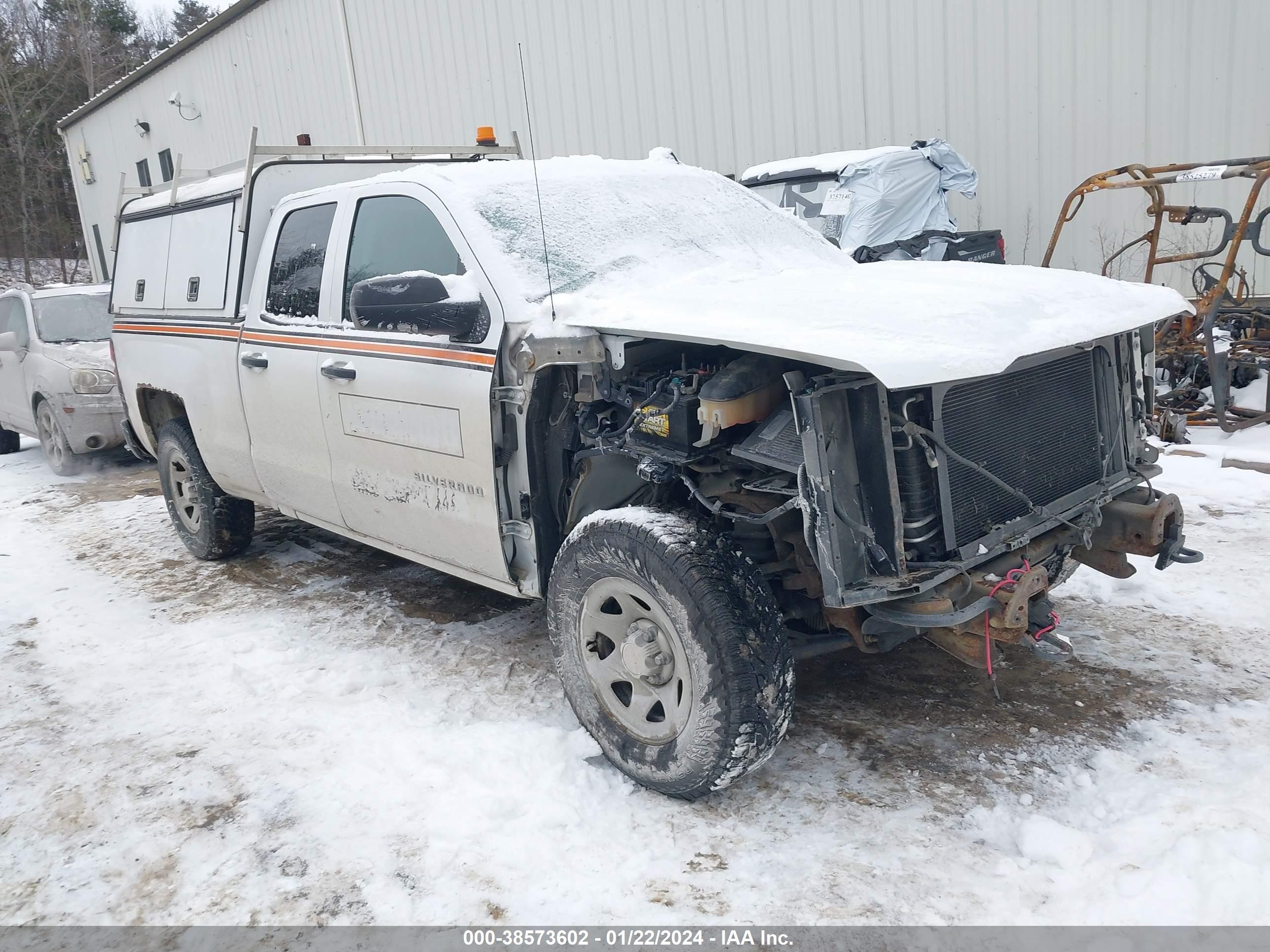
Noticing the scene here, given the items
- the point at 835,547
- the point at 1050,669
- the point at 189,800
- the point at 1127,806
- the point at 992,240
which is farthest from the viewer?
the point at 992,240


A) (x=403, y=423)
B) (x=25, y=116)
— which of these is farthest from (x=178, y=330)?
(x=25, y=116)

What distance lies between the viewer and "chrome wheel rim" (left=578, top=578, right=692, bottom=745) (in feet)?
9.36

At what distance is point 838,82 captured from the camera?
399 inches

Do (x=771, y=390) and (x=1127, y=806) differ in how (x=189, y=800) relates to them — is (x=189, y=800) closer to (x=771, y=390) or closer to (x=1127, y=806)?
(x=771, y=390)

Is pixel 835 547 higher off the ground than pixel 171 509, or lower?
higher

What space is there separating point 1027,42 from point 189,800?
363 inches

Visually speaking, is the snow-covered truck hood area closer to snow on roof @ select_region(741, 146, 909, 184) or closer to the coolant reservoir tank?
the coolant reservoir tank

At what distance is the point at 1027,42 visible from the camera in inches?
345

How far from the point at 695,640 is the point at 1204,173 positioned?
6.01 metres

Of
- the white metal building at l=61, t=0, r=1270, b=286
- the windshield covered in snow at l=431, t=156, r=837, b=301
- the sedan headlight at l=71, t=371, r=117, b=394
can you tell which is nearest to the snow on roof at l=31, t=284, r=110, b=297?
the sedan headlight at l=71, t=371, r=117, b=394

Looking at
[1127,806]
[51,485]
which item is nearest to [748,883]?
[1127,806]

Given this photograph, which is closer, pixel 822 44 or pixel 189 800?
pixel 189 800

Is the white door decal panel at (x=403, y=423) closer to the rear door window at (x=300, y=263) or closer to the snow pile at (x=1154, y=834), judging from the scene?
the rear door window at (x=300, y=263)

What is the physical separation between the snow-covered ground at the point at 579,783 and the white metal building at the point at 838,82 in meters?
5.17
